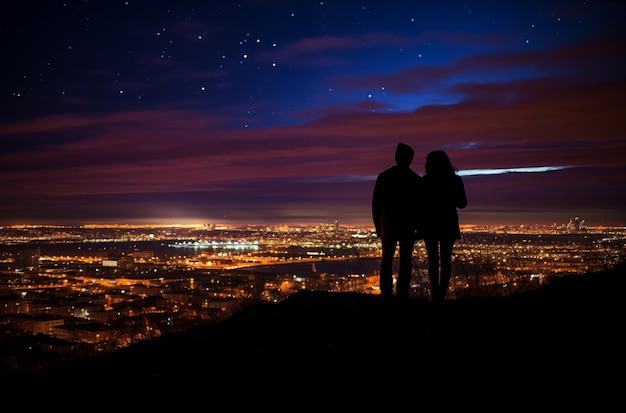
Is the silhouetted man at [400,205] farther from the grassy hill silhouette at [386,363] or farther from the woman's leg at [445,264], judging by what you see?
the grassy hill silhouette at [386,363]

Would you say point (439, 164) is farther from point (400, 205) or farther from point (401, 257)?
point (401, 257)

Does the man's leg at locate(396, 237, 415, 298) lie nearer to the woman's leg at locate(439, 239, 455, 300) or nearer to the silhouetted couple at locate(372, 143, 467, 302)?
the silhouetted couple at locate(372, 143, 467, 302)

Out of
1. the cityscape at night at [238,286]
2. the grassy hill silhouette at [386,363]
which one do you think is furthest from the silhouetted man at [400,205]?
the cityscape at night at [238,286]

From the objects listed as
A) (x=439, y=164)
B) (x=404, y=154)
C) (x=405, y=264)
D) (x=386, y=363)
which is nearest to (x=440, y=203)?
(x=439, y=164)

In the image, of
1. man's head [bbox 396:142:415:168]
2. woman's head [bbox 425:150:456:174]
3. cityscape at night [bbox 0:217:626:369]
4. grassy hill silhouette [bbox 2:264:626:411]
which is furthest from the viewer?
cityscape at night [bbox 0:217:626:369]

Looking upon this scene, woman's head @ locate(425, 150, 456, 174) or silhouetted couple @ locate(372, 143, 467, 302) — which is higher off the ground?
woman's head @ locate(425, 150, 456, 174)

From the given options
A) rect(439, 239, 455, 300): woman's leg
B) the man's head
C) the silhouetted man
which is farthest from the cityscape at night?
the man's head
